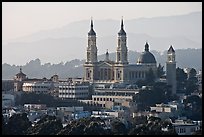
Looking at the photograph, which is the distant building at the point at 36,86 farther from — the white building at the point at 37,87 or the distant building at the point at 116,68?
the distant building at the point at 116,68

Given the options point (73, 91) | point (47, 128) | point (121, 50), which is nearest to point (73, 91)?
point (73, 91)

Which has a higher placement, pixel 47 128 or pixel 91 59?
pixel 91 59

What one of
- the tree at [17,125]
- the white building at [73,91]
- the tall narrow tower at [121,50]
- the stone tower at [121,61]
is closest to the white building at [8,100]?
the white building at [73,91]

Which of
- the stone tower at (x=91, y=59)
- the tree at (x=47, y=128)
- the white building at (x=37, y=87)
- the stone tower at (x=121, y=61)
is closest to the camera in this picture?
the tree at (x=47, y=128)

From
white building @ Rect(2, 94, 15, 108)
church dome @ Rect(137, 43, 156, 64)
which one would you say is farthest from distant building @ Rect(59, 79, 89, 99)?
church dome @ Rect(137, 43, 156, 64)

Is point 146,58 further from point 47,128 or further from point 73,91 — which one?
point 47,128

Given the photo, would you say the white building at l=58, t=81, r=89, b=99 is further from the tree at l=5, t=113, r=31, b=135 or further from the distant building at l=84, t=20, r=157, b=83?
the tree at l=5, t=113, r=31, b=135

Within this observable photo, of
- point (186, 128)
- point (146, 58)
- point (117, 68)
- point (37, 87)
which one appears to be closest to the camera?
point (186, 128)

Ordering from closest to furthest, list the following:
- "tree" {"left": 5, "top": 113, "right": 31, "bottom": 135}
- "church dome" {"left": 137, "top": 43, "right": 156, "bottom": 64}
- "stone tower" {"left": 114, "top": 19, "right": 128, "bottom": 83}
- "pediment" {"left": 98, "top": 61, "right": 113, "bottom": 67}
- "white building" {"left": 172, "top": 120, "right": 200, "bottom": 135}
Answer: "tree" {"left": 5, "top": 113, "right": 31, "bottom": 135} → "white building" {"left": 172, "top": 120, "right": 200, "bottom": 135} → "stone tower" {"left": 114, "top": 19, "right": 128, "bottom": 83} → "pediment" {"left": 98, "top": 61, "right": 113, "bottom": 67} → "church dome" {"left": 137, "top": 43, "right": 156, "bottom": 64}
